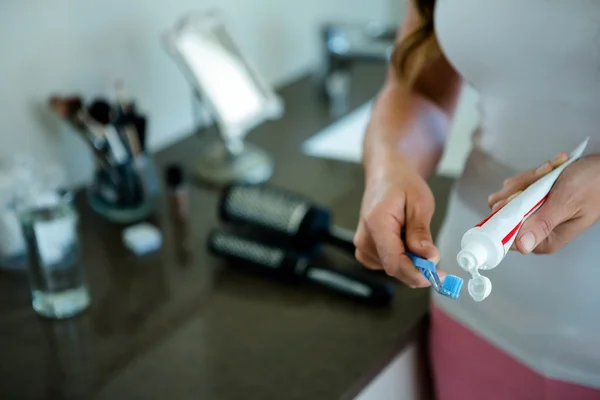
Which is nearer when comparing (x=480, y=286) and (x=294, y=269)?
(x=480, y=286)

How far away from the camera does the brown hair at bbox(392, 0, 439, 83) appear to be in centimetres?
69

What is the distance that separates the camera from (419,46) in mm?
708

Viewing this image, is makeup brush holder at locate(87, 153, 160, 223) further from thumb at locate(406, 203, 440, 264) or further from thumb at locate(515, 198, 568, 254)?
thumb at locate(515, 198, 568, 254)

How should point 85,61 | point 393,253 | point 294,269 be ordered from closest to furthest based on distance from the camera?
point 393,253 → point 294,269 → point 85,61

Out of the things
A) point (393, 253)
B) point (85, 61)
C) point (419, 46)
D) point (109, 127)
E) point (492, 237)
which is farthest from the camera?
point (85, 61)

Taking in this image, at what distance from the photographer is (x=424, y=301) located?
80 cm

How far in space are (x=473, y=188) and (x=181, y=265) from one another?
16.1 inches

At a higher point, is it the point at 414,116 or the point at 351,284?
the point at 414,116

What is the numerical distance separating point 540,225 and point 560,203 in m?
0.03

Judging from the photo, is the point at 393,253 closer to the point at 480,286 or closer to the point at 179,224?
the point at 480,286

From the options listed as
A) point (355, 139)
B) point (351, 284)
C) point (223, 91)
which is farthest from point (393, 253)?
point (355, 139)

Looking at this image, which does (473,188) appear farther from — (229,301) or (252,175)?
(252,175)

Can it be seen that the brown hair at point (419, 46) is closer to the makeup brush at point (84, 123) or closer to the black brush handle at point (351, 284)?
the black brush handle at point (351, 284)

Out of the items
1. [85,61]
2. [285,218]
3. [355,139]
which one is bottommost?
[355,139]
